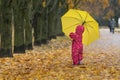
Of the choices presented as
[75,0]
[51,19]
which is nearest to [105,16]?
[75,0]

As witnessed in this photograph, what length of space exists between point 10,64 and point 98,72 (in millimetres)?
4062

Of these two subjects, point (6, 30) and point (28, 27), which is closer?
point (6, 30)

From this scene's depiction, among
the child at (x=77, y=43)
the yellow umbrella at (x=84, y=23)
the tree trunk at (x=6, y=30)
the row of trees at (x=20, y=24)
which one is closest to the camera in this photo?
the child at (x=77, y=43)

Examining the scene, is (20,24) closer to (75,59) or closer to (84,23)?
(84,23)

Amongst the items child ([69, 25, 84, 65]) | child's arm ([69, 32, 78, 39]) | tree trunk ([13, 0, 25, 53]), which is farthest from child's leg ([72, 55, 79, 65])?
tree trunk ([13, 0, 25, 53])

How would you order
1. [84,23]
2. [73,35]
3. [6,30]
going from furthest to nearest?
[6,30] → [84,23] → [73,35]

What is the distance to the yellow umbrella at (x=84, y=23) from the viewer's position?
1459 centimetres


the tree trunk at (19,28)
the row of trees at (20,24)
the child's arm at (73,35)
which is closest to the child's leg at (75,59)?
the child's arm at (73,35)

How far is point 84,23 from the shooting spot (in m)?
14.7

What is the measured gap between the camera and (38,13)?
2545 centimetres

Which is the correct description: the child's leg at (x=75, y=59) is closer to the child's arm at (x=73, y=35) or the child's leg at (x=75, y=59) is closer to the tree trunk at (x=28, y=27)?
the child's arm at (x=73, y=35)

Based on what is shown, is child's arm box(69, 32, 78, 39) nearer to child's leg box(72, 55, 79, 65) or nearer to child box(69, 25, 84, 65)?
child box(69, 25, 84, 65)

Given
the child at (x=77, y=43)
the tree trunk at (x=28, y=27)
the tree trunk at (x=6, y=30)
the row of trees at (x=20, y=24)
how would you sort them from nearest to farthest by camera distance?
the child at (x=77, y=43)
the tree trunk at (x=6, y=30)
the row of trees at (x=20, y=24)
the tree trunk at (x=28, y=27)

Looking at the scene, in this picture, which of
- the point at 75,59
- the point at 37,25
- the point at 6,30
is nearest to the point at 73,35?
the point at 75,59
